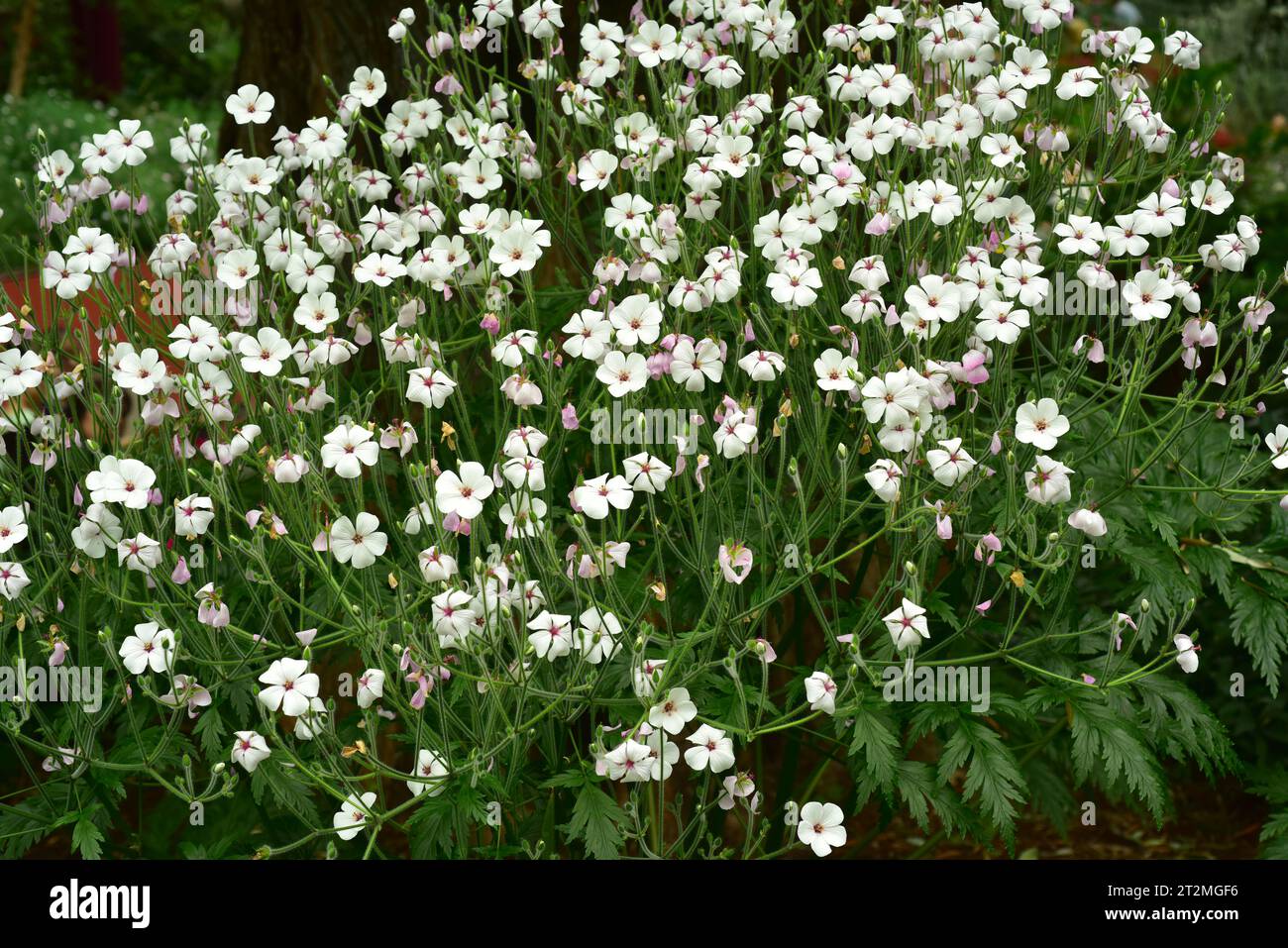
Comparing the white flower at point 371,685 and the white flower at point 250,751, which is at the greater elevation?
the white flower at point 371,685

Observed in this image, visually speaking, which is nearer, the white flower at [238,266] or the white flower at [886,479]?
the white flower at [886,479]

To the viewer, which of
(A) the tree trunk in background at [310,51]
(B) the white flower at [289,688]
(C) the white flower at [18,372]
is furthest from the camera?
(A) the tree trunk in background at [310,51]

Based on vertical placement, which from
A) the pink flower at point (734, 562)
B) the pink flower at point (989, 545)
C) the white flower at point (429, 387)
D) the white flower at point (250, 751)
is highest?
the white flower at point (429, 387)

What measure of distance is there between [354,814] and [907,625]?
1.09m

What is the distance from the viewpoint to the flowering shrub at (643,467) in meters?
2.56

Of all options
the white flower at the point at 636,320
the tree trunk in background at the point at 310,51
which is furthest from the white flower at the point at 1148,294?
the tree trunk in background at the point at 310,51

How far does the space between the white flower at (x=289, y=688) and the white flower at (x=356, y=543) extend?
0.69 feet

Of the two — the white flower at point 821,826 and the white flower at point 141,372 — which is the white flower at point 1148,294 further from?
the white flower at point 141,372

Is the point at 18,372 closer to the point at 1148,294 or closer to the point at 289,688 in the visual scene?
the point at 289,688

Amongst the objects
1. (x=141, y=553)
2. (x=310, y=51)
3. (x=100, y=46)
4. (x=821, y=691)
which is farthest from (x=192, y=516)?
(x=100, y=46)

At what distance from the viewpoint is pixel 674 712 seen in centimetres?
249

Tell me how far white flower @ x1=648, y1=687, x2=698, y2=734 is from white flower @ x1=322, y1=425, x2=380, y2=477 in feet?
2.27

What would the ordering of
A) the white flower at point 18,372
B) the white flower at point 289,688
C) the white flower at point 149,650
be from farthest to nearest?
the white flower at point 18,372
the white flower at point 149,650
the white flower at point 289,688
